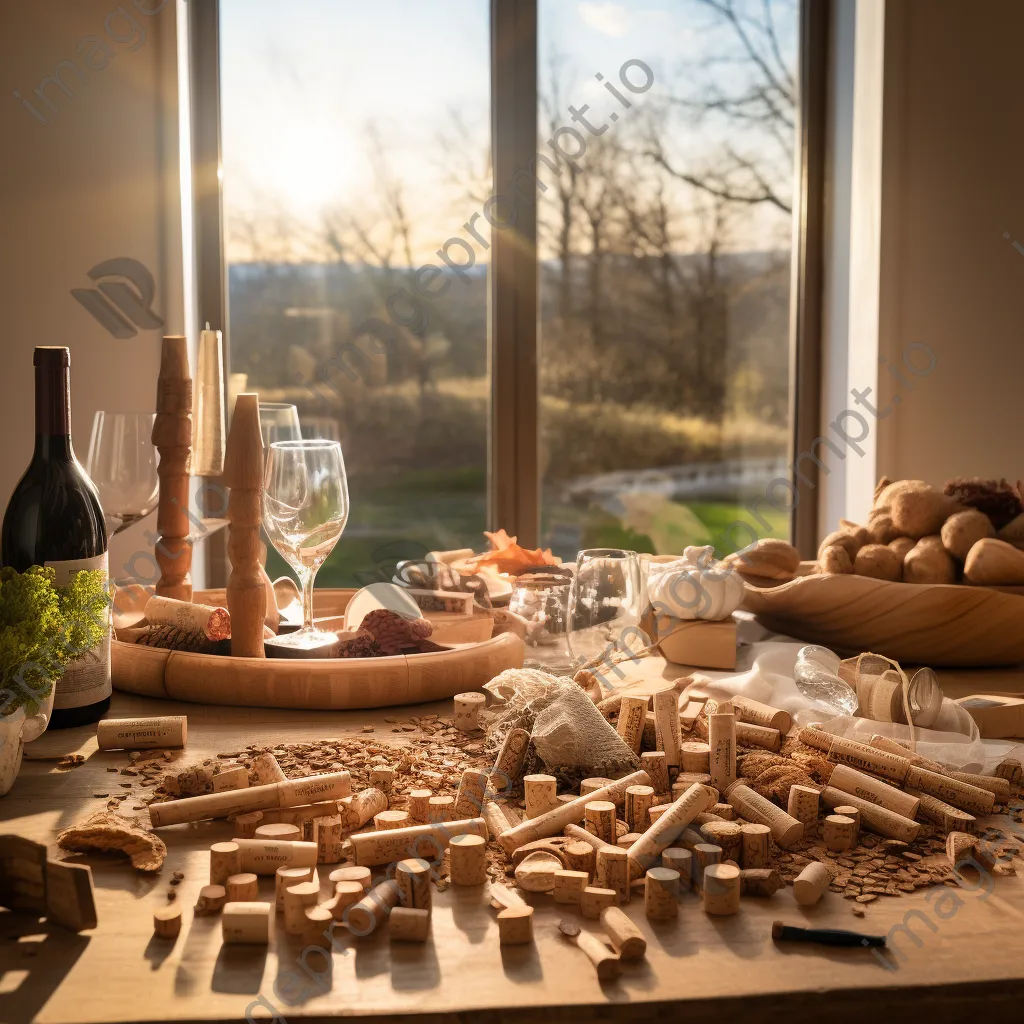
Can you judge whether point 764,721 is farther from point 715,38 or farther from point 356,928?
point 715,38

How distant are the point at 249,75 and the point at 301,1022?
8.01 feet

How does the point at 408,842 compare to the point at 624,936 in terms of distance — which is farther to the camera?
the point at 408,842

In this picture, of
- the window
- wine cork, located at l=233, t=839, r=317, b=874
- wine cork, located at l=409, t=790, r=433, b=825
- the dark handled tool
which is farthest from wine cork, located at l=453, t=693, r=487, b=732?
the window

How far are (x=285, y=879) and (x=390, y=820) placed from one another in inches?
4.6

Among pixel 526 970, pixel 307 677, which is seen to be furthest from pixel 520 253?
pixel 526 970

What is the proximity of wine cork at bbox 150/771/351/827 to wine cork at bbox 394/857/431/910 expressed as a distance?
144 millimetres

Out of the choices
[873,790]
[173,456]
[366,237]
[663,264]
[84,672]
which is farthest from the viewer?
[663,264]

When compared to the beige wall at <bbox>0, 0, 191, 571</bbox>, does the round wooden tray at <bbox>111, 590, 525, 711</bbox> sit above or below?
below

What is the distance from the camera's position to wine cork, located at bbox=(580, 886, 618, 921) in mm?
648

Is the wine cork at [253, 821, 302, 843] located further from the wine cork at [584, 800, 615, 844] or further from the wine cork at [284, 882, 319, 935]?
→ the wine cork at [584, 800, 615, 844]

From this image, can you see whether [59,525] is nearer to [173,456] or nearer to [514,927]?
[173,456]

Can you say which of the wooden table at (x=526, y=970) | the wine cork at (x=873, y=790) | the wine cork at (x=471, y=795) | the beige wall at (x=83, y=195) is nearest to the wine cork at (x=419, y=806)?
the wine cork at (x=471, y=795)

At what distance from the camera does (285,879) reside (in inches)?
25.7

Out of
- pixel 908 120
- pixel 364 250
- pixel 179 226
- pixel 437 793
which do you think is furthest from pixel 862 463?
pixel 437 793
